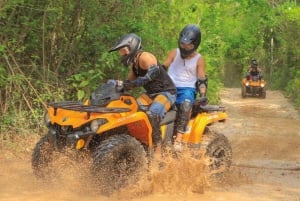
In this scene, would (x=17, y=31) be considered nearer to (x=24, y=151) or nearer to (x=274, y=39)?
(x=24, y=151)

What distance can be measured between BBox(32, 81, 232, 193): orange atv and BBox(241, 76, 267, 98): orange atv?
1955 centimetres

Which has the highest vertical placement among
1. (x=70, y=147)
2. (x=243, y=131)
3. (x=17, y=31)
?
(x=17, y=31)

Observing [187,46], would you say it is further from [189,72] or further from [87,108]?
[87,108]

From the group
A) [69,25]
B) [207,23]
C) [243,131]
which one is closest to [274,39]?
[207,23]

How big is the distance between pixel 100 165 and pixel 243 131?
364 inches

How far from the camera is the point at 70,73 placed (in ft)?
37.3

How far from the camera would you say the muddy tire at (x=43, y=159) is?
6777mm

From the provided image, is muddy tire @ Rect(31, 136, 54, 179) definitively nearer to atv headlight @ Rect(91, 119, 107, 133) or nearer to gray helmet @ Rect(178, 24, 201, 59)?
atv headlight @ Rect(91, 119, 107, 133)

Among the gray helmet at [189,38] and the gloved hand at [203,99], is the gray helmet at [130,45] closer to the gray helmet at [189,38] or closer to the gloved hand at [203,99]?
the gray helmet at [189,38]

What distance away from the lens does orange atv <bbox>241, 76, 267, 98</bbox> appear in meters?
26.3

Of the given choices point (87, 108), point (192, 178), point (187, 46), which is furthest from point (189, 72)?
point (87, 108)

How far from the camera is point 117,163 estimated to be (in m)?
6.48

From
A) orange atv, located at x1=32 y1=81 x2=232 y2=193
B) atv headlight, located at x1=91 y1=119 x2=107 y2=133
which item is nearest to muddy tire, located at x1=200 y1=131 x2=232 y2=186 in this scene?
orange atv, located at x1=32 y1=81 x2=232 y2=193

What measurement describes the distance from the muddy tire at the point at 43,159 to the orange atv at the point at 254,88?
801 inches
